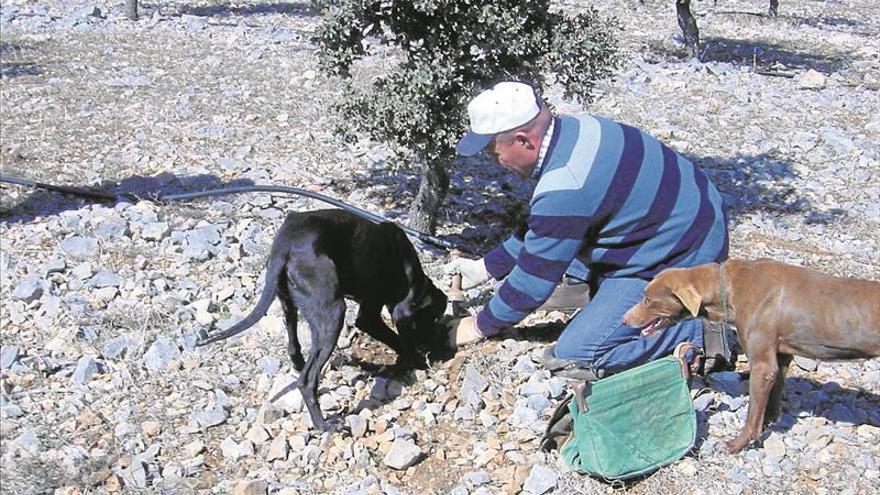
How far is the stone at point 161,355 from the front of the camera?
5.34m

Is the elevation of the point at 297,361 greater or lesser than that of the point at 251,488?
greater

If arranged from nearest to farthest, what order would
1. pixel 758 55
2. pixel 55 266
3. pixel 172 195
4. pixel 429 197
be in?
1. pixel 55 266
2. pixel 429 197
3. pixel 172 195
4. pixel 758 55

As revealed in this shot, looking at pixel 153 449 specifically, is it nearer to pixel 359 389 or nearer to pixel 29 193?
pixel 359 389

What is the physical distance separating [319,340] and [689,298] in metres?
1.95

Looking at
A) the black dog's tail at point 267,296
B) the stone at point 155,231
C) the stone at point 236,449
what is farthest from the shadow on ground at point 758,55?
the stone at point 236,449

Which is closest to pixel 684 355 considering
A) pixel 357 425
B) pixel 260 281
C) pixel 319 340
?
pixel 357 425

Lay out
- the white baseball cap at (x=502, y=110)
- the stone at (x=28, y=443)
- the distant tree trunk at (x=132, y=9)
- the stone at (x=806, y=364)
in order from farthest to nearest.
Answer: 1. the distant tree trunk at (x=132, y=9)
2. the stone at (x=806, y=364)
3. the stone at (x=28, y=443)
4. the white baseball cap at (x=502, y=110)

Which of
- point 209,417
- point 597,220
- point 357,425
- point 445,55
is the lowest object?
point 357,425

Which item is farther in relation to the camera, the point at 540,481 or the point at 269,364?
the point at 269,364

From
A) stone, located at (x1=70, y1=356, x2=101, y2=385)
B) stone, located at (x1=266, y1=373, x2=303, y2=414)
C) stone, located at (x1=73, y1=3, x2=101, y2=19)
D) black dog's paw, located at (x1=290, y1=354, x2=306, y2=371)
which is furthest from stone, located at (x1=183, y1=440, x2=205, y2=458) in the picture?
stone, located at (x1=73, y1=3, x2=101, y2=19)

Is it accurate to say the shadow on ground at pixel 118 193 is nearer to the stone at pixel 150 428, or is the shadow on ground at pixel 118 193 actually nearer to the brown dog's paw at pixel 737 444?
the stone at pixel 150 428

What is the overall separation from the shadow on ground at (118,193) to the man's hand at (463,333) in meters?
3.33

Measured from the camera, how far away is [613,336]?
471 cm

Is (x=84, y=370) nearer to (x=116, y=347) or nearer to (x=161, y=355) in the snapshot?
(x=116, y=347)
